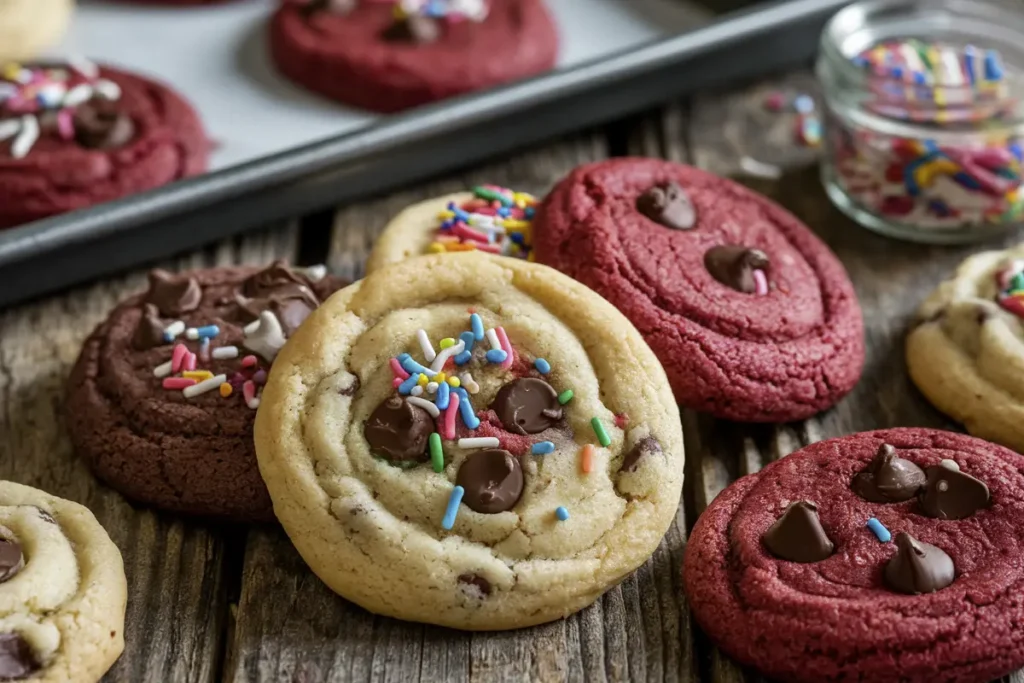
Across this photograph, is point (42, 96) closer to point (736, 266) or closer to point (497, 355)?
point (497, 355)

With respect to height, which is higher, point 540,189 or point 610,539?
point 610,539

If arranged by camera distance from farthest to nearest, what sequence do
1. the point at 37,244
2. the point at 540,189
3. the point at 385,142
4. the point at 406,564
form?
the point at 540,189 < the point at 385,142 < the point at 37,244 < the point at 406,564

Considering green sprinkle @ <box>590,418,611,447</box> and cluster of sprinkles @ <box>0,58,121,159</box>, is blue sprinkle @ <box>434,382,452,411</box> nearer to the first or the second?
green sprinkle @ <box>590,418,611,447</box>

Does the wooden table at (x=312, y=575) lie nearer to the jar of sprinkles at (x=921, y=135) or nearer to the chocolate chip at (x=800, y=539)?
the jar of sprinkles at (x=921, y=135)

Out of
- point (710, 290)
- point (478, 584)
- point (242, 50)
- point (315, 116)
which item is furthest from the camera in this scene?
point (242, 50)

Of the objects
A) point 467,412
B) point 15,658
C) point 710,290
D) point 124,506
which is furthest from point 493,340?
point 15,658

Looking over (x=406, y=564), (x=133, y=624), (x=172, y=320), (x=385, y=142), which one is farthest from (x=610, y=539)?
(x=385, y=142)

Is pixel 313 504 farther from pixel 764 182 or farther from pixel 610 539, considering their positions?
pixel 764 182
